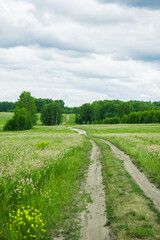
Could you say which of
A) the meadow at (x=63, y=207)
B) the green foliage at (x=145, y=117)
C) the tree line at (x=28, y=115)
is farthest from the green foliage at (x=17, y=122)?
the meadow at (x=63, y=207)

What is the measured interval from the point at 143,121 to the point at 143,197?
104 m

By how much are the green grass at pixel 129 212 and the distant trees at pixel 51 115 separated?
10759 cm

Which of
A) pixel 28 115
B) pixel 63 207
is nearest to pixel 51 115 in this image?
pixel 28 115

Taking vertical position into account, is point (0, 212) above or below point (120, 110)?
below

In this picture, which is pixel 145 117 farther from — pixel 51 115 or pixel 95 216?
pixel 95 216

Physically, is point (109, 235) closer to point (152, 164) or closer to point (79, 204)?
point (79, 204)

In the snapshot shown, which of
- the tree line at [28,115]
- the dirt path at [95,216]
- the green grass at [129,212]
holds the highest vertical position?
the tree line at [28,115]

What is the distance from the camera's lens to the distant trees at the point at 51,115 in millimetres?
115812

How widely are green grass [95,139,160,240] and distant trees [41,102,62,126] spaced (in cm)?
10759

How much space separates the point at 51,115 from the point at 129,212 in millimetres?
112015

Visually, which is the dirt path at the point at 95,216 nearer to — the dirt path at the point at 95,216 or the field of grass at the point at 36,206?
the dirt path at the point at 95,216

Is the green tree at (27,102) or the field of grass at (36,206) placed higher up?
the green tree at (27,102)

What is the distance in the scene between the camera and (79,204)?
7637 mm

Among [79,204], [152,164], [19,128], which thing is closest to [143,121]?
[19,128]
